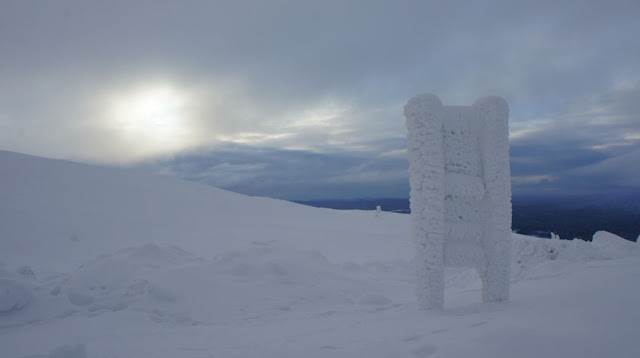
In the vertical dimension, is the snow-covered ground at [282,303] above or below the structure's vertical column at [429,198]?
below

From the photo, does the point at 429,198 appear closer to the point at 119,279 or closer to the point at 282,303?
the point at 282,303

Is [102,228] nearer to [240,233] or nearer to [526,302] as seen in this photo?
[240,233]

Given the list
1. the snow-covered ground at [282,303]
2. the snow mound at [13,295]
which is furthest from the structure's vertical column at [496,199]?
the snow mound at [13,295]

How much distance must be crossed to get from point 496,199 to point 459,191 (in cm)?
49

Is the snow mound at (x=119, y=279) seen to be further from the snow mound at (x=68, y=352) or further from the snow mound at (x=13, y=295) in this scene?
the snow mound at (x=68, y=352)

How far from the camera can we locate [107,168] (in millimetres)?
18641

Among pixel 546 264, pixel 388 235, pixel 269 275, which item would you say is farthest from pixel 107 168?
pixel 546 264

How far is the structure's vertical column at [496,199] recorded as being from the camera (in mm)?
4578

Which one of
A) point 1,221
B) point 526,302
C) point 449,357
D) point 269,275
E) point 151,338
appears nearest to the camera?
point 449,357

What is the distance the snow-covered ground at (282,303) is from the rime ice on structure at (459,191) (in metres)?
0.46

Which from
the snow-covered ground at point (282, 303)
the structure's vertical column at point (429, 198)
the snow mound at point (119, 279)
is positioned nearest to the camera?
the snow-covered ground at point (282, 303)

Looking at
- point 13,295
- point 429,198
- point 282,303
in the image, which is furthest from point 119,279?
point 429,198

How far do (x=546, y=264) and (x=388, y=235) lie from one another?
7335mm

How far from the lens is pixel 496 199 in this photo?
458 cm
